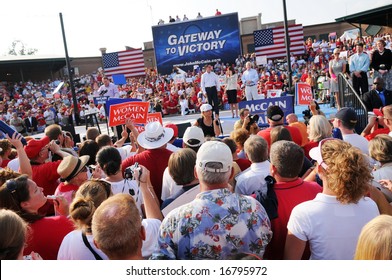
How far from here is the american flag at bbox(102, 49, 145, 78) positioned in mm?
20328

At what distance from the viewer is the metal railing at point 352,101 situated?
327 inches

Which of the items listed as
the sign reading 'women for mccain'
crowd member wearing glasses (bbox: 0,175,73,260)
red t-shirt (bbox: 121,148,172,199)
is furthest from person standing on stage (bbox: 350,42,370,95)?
the sign reading 'women for mccain'

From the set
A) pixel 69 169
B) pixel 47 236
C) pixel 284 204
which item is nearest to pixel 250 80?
pixel 69 169

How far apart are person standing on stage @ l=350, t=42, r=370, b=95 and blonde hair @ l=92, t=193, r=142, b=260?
33.6 ft

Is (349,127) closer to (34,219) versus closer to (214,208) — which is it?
(214,208)

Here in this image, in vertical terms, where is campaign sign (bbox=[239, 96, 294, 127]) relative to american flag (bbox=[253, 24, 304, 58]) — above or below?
below

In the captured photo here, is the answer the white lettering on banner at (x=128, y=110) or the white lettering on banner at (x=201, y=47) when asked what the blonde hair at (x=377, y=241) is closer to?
the white lettering on banner at (x=128, y=110)

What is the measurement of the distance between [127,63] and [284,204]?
61.8 ft

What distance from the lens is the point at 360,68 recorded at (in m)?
10.9

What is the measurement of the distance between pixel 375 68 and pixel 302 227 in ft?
32.4

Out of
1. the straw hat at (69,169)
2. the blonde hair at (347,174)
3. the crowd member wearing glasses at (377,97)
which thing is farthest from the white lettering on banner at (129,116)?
the crowd member wearing glasses at (377,97)

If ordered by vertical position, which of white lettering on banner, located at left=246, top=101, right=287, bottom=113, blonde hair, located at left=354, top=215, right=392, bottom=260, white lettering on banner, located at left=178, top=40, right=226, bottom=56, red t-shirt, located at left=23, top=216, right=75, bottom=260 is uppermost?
white lettering on banner, located at left=178, top=40, right=226, bottom=56

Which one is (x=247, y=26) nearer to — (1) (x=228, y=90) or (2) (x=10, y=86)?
(2) (x=10, y=86)

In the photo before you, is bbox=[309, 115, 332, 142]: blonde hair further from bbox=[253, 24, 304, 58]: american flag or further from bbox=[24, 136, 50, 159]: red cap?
bbox=[253, 24, 304, 58]: american flag
